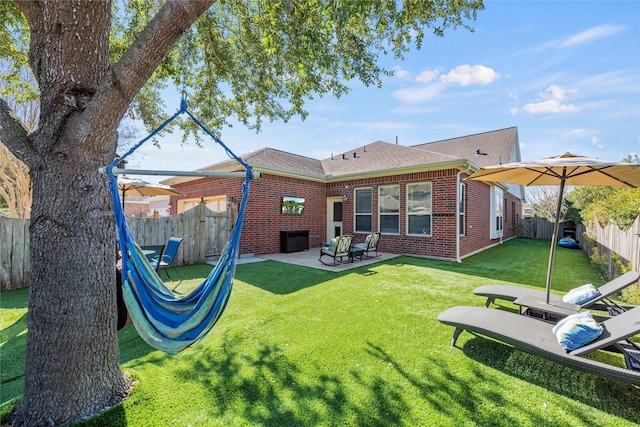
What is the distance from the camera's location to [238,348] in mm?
3287

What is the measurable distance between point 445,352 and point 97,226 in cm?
377

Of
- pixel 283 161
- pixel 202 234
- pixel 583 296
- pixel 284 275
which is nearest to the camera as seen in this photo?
pixel 583 296

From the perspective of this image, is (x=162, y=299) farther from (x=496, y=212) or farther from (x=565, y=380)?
(x=496, y=212)

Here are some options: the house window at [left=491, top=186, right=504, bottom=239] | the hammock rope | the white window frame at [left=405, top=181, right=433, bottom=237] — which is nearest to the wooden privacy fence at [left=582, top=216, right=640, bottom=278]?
the white window frame at [left=405, top=181, right=433, bottom=237]

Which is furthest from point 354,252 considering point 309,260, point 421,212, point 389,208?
point 421,212

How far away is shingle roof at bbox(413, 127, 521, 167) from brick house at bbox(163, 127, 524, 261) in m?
2.00

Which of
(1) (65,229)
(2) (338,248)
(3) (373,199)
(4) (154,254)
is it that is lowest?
(2) (338,248)

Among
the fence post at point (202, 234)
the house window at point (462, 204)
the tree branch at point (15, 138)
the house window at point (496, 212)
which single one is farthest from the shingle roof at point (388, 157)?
the tree branch at point (15, 138)

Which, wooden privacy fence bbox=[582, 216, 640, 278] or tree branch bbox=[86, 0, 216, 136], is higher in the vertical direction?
tree branch bbox=[86, 0, 216, 136]

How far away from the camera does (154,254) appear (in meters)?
5.84

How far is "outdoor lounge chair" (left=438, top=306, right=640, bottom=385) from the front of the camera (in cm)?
233

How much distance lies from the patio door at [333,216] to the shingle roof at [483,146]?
295 inches

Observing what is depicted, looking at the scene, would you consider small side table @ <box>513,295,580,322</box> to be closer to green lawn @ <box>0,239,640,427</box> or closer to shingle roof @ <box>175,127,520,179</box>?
green lawn @ <box>0,239,640,427</box>

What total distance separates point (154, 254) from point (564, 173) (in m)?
7.64
